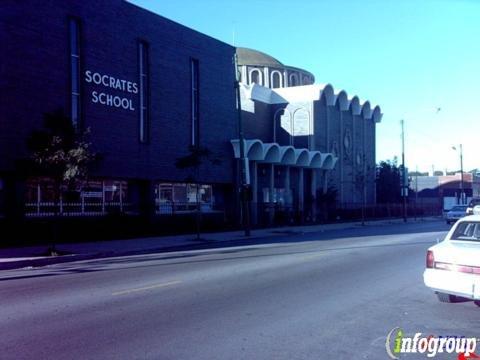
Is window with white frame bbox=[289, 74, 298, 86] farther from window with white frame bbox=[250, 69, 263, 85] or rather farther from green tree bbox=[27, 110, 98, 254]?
green tree bbox=[27, 110, 98, 254]

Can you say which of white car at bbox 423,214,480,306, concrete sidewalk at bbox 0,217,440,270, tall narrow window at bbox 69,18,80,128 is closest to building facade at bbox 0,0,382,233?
tall narrow window at bbox 69,18,80,128

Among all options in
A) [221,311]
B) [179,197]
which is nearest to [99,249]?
[221,311]

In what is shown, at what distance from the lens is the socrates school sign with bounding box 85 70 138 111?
28250 millimetres

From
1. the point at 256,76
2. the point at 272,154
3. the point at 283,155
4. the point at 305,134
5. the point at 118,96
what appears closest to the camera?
the point at 118,96

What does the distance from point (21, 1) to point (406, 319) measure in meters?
22.8

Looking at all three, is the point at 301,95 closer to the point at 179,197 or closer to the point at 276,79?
the point at 276,79

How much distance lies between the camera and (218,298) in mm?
9859

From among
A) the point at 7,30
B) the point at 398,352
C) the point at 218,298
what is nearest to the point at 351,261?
the point at 218,298

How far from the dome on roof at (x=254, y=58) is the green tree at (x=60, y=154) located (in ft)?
140

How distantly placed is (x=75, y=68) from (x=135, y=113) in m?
4.70

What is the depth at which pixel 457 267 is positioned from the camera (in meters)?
8.38

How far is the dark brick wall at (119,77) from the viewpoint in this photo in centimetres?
2414

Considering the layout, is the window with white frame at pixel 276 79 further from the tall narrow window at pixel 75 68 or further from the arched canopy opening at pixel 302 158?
the tall narrow window at pixel 75 68

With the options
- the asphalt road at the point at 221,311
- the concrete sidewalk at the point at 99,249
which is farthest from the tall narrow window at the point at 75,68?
the asphalt road at the point at 221,311
